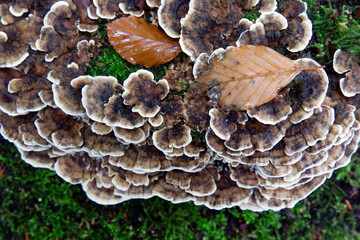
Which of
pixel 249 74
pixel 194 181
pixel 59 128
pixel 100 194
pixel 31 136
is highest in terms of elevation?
pixel 249 74

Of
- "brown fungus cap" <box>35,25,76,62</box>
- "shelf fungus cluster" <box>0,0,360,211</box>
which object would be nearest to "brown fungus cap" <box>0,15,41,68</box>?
"shelf fungus cluster" <box>0,0,360,211</box>

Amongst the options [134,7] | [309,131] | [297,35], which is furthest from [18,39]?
[309,131]

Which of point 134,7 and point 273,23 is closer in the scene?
point 273,23

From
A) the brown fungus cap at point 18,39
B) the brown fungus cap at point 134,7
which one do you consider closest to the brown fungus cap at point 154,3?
the brown fungus cap at point 134,7

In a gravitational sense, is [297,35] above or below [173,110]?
above

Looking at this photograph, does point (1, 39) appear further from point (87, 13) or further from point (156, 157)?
point (156, 157)

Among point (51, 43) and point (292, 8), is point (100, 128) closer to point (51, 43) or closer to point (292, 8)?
point (51, 43)

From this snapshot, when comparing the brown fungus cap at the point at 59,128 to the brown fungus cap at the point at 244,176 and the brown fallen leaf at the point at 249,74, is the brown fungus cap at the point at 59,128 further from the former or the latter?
the brown fungus cap at the point at 244,176
